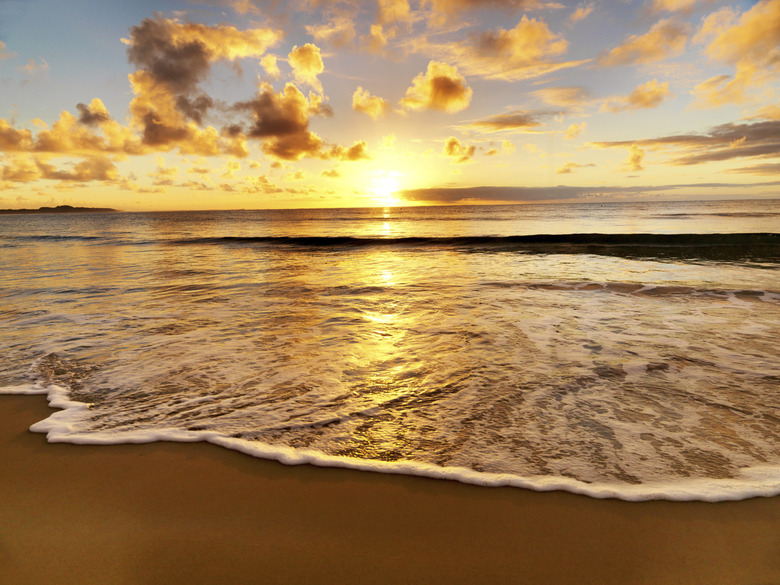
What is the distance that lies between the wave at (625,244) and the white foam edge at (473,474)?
15471 millimetres

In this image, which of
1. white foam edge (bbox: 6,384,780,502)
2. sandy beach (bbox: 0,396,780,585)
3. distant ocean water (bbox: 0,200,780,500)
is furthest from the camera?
distant ocean water (bbox: 0,200,780,500)

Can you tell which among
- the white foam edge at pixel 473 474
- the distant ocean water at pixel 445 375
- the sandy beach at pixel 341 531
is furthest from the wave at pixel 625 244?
the sandy beach at pixel 341 531

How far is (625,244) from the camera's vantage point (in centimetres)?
2019

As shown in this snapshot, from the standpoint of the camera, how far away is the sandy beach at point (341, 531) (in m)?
2.03

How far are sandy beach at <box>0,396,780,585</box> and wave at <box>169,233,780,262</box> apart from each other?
53.3ft

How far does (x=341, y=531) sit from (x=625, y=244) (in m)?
22.1

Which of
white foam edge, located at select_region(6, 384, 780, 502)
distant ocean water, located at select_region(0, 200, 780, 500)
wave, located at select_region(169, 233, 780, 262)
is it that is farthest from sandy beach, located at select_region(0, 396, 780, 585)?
wave, located at select_region(169, 233, 780, 262)

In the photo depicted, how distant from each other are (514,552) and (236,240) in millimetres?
30757

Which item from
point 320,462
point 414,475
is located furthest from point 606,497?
point 320,462

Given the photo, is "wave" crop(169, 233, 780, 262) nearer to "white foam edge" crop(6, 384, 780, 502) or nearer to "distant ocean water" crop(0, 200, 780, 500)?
"distant ocean water" crop(0, 200, 780, 500)

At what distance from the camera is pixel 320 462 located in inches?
115

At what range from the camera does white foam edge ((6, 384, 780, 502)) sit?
2547mm

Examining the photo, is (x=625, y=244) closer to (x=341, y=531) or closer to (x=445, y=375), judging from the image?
(x=445, y=375)

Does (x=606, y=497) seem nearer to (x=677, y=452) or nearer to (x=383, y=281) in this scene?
(x=677, y=452)
